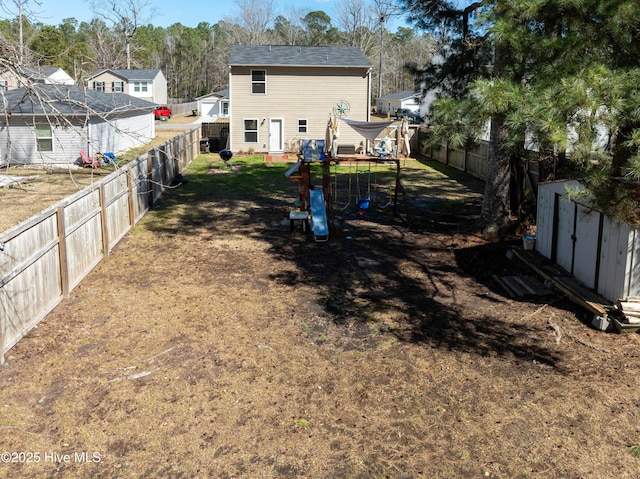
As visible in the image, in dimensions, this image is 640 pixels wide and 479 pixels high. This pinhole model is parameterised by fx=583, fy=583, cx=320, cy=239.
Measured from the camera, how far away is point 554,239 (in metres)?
11.0

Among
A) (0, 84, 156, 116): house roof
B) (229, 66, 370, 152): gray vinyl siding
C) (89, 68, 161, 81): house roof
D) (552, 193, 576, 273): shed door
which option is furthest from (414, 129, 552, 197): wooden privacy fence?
(89, 68, 161, 81): house roof

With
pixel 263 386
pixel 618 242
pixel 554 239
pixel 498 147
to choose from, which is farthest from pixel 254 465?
pixel 498 147

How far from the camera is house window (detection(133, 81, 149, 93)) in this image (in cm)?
6225

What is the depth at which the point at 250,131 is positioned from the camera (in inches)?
1287

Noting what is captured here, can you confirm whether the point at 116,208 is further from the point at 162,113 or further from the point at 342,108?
the point at 162,113

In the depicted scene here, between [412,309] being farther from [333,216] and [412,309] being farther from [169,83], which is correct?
[169,83]

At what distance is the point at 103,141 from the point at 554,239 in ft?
74.5

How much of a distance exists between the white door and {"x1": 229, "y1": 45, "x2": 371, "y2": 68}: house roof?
317 centimetres

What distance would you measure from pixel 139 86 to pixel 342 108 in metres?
37.3

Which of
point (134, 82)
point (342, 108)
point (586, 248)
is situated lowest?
point (586, 248)

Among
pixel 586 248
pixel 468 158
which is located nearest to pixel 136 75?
pixel 468 158

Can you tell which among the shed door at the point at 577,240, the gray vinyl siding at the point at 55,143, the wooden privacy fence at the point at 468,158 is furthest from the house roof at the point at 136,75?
the shed door at the point at 577,240

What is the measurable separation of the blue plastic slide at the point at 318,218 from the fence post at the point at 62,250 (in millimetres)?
6021

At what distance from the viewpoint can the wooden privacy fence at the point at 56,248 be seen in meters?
7.29
